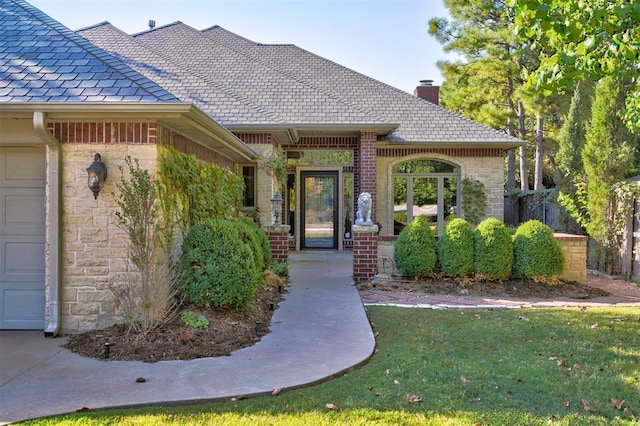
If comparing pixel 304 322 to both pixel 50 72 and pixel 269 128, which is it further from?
pixel 269 128

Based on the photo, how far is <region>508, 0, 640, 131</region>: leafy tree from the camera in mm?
4996

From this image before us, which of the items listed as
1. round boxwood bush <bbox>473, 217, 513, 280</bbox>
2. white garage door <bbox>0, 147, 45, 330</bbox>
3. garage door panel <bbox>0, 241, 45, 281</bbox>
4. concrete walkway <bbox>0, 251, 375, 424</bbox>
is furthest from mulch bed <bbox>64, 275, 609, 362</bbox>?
round boxwood bush <bbox>473, 217, 513, 280</bbox>

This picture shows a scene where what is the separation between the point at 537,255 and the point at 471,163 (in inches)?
219

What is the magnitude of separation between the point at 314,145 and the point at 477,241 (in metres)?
6.35

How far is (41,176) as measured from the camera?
565 cm

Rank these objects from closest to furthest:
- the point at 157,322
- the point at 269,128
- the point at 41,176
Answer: the point at 157,322, the point at 41,176, the point at 269,128

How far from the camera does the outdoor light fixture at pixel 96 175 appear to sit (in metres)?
5.27

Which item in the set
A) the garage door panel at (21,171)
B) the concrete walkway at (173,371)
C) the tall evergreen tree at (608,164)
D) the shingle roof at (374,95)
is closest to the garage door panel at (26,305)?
the concrete walkway at (173,371)

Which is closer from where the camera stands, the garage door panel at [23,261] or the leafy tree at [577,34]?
the leafy tree at [577,34]

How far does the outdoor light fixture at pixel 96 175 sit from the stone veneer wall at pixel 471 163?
30.5 feet

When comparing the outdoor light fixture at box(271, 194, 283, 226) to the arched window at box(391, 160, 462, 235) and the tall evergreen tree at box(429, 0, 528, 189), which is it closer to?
the arched window at box(391, 160, 462, 235)

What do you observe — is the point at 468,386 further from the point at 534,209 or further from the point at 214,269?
the point at 534,209

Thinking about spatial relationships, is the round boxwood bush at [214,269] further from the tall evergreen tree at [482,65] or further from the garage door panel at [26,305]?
the tall evergreen tree at [482,65]

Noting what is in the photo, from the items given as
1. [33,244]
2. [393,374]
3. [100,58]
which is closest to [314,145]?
[100,58]
